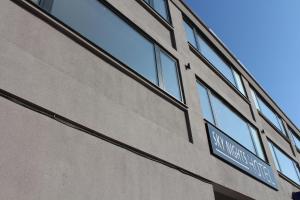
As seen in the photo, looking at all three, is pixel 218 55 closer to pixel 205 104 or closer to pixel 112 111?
pixel 205 104

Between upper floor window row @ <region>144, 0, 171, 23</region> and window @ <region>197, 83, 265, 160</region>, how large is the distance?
224 cm

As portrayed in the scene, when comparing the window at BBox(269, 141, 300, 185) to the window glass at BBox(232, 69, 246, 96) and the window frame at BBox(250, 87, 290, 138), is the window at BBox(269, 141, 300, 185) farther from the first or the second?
the window glass at BBox(232, 69, 246, 96)

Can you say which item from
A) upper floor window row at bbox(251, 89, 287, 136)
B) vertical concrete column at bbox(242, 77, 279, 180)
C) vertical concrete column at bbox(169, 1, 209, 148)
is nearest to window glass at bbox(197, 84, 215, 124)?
vertical concrete column at bbox(169, 1, 209, 148)

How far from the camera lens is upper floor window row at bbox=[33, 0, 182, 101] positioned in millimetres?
5630

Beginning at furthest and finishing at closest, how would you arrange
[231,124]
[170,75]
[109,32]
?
[231,124] < [170,75] < [109,32]

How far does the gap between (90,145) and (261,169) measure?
7285mm

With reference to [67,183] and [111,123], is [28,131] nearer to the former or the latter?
[67,183]

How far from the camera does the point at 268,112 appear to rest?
53.1 ft

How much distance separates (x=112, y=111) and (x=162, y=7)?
547 centimetres

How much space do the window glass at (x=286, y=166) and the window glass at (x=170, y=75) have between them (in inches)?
308

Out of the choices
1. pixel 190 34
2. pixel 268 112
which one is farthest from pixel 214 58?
pixel 268 112

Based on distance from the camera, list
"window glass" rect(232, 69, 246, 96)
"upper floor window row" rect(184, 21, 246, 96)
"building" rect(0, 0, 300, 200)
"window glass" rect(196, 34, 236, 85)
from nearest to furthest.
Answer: "building" rect(0, 0, 300, 200) < "upper floor window row" rect(184, 21, 246, 96) < "window glass" rect(196, 34, 236, 85) < "window glass" rect(232, 69, 246, 96)

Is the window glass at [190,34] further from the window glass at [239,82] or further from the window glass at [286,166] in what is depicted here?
the window glass at [286,166]

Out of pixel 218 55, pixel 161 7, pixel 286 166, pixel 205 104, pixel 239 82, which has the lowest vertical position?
pixel 205 104
